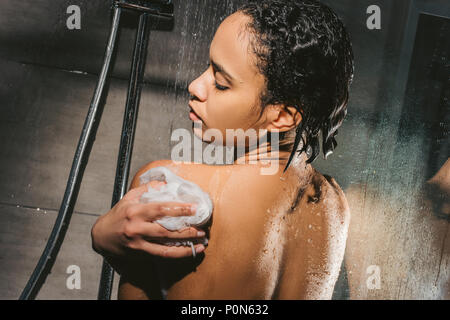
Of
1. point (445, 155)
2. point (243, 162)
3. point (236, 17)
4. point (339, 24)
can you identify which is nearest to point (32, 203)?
point (243, 162)

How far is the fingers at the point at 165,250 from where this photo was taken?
1002 millimetres

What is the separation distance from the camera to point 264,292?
1.00 meters

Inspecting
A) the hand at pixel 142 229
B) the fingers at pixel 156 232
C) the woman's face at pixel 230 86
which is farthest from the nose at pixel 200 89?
the fingers at pixel 156 232

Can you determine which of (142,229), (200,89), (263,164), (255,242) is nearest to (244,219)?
(255,242)

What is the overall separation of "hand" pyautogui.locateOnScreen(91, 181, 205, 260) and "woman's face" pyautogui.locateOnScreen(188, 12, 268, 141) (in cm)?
25

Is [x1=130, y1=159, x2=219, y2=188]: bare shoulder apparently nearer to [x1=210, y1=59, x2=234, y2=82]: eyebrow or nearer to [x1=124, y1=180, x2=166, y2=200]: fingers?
[x1=124, y1=180, x2=166, y2=200]: fingers

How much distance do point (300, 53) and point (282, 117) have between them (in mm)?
178

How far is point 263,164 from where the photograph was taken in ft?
3.47

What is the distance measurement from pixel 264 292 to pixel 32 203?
1095 millimetres

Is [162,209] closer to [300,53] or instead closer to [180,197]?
[180,197]

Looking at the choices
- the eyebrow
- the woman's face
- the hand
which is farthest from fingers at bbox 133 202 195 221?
the eyebrow

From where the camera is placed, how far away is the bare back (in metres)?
0.98
